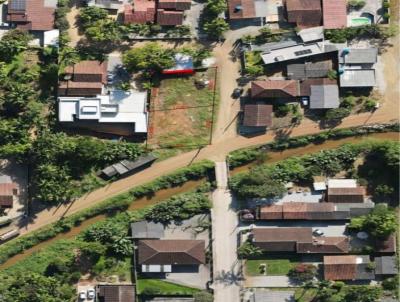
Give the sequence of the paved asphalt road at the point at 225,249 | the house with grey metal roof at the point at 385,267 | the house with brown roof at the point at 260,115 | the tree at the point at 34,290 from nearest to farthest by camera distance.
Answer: the tree at the point at 34,290 → the house with grey metal roof at the point at 385,267 → the paved asphalt road at the point at 225,249 → the house with brown roof at the point at 260,115

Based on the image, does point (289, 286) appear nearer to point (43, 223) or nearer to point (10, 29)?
point (43, 223)

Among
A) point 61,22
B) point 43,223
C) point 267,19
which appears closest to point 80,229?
point 43,223

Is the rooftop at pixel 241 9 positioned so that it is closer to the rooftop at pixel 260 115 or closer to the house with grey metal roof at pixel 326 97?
the rooftop at pixel 260 115

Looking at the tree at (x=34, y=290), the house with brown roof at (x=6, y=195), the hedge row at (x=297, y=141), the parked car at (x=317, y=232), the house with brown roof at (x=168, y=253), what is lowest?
the tree at (x=34, y=290)

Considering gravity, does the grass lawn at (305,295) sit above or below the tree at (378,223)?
below

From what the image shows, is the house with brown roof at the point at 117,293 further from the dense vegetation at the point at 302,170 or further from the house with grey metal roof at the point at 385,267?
the house with grey metal roof at the point at 385,267

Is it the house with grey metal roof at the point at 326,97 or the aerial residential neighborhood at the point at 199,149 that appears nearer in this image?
the aerial residential neighborhood at the point at 199,149

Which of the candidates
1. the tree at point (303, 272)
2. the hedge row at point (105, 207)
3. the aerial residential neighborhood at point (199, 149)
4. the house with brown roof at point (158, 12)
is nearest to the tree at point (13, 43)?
the aerial residential neighborhood at point (199, 149)

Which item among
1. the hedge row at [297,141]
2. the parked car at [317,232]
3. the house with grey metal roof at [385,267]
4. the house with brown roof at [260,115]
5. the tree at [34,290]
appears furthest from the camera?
the hedge row at [297,141]

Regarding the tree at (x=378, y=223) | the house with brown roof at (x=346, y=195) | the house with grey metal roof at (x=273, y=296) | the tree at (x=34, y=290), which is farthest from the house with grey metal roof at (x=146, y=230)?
the tree at (x=378, y=223)
